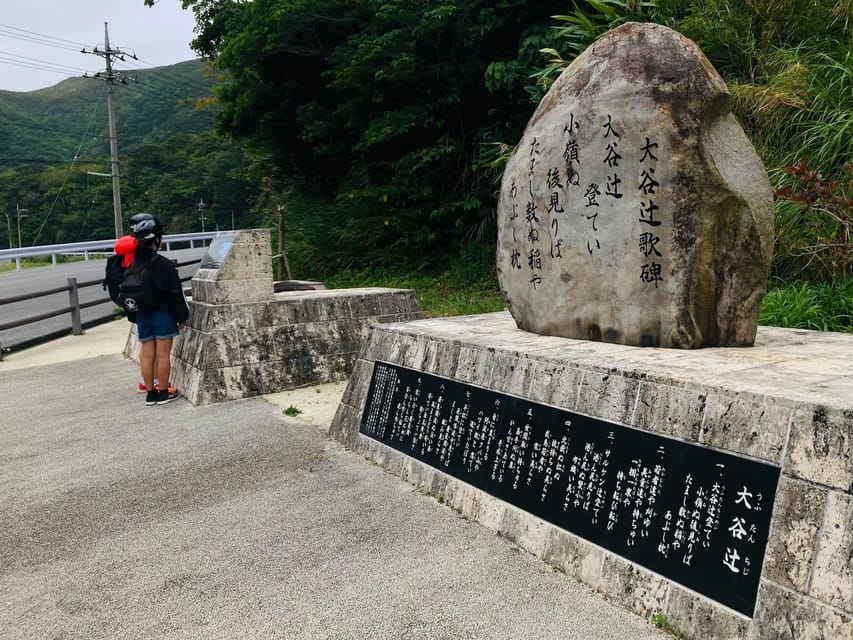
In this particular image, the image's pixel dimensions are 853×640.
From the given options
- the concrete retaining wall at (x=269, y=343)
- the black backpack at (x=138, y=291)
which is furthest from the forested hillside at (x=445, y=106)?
the black backpack at (x=138, y=291)

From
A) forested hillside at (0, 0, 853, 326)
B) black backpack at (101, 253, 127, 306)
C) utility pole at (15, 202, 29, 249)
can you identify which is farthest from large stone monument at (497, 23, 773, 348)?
utility pole at (15, 202, 29, 249)

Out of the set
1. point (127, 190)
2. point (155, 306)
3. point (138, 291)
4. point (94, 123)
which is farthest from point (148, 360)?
point (94, 123)

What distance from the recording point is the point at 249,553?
2.89m

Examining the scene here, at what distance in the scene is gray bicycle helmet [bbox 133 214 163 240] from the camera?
17.2 feet

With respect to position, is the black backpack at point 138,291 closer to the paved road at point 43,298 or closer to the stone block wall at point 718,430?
the stone block wall at point 718,430

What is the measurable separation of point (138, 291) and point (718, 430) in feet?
14.7

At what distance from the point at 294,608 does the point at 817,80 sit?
6.66 m

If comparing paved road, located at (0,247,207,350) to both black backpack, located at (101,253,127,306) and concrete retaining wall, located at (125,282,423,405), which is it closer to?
black backpack, located at (101,253,127,306)

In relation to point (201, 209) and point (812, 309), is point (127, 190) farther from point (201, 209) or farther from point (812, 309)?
point (812, 309)

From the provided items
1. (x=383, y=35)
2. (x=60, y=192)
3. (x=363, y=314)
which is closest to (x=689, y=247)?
(x=363, y=314)

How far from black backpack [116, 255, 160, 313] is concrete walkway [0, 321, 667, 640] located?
1.01 metres

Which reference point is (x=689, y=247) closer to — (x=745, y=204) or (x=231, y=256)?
(x=745, y=204)

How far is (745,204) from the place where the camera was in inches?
123

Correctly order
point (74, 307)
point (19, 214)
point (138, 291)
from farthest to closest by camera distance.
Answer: point (19, 214)
point (74, 307)
point (138, 291)
